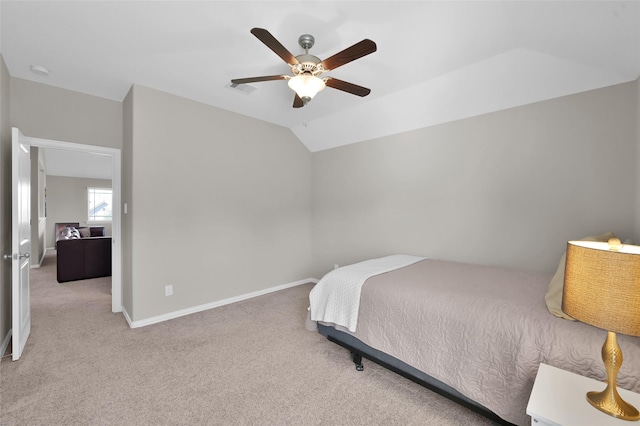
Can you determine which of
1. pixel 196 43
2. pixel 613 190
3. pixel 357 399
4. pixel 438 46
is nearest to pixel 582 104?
pixel 613 190

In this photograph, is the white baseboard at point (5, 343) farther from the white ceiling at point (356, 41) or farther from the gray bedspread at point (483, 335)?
the gray bedspread at point (483, 335)

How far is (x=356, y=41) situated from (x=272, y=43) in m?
0.81

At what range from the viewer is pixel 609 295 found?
81cm

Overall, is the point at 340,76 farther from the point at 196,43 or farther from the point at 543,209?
the point at 543,209

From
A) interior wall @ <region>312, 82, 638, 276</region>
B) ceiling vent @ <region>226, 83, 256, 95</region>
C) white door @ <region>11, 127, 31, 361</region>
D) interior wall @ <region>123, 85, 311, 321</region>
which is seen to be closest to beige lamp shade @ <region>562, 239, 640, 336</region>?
interior wall @ <region>312, 82, 638, 276</region>

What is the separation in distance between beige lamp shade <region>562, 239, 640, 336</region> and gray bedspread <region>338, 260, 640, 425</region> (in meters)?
0.61

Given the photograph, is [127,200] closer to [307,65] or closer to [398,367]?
[307,65]

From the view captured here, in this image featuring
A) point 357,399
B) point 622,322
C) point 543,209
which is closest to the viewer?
point 622,322

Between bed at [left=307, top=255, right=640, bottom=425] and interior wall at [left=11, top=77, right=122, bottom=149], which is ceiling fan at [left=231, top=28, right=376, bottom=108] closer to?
bed at [left=307, top=255, right=640, bottom=425]

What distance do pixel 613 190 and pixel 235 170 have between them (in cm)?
385

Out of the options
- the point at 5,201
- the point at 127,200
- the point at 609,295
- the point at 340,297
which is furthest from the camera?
the point at 127,200

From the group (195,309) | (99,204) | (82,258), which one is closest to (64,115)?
(195,309)

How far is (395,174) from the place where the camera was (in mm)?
3631

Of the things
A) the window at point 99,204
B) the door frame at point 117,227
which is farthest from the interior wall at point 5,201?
the window at point 99,204
